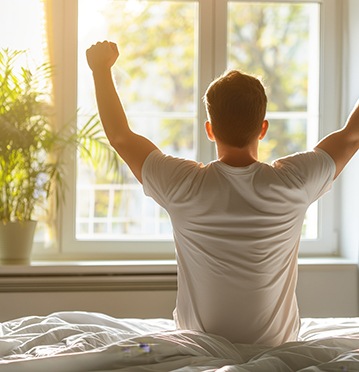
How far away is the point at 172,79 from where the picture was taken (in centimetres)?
1035

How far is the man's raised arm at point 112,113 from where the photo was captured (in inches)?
82.0

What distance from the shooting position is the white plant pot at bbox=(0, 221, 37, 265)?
3652 millimetres

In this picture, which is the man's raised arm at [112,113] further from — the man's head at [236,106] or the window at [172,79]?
the window at [172,79]

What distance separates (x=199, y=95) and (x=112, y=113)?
1928 mm

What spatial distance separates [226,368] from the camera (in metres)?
1.69

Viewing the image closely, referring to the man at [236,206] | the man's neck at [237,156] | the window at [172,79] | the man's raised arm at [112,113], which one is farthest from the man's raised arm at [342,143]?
the window at [172,79]

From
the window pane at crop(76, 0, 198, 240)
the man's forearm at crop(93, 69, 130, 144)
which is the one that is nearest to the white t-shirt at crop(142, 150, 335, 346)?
the man's forearm at crop(93, 69, 130, 144)

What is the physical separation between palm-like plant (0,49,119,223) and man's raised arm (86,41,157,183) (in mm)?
1573

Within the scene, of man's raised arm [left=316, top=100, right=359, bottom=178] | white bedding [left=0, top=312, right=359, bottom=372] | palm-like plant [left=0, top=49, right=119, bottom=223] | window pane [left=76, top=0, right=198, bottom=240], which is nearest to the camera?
white bedding [left=0, top=312, right=359, bottom=372]

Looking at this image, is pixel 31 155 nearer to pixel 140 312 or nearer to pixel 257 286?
pixel 140 312

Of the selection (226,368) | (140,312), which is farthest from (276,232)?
(140,312)

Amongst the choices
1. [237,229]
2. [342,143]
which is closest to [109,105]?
[237,229]

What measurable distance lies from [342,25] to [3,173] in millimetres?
1757

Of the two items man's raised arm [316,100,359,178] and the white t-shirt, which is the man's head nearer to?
the white t-shirt
